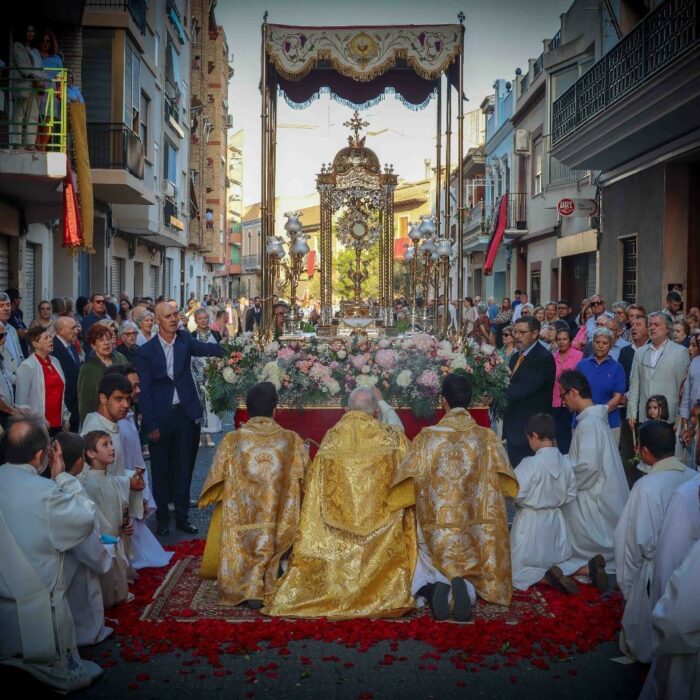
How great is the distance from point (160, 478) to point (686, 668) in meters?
4.98

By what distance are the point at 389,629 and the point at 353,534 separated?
0.70m

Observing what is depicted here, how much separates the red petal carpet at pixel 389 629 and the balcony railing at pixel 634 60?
6871 millimetres

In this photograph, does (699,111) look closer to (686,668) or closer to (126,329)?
(126,329)

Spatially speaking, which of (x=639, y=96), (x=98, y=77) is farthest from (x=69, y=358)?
(x=98, y=77)

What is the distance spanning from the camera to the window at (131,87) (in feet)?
60.3

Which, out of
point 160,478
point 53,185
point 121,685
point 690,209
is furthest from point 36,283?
point 121,685

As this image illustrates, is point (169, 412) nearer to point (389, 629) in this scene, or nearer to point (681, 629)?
point (389, 629)

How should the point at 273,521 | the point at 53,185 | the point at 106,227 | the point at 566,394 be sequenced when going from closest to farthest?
1. the point at 273,521
2. the point at 566,394
3. the point at 53,185
4. the point at 106,227

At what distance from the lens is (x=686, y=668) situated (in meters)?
4.08

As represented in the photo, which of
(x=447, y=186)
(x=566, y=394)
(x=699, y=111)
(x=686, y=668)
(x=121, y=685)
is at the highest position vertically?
(x=699, y=111)

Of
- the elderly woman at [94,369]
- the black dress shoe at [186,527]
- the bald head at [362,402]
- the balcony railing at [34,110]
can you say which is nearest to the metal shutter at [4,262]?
the balcony railing at [34,110]

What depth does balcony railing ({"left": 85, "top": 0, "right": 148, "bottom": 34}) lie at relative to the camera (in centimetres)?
1767

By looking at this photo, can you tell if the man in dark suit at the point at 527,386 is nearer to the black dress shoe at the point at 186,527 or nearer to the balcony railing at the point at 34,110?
the black dress shoe at the point at 186,527

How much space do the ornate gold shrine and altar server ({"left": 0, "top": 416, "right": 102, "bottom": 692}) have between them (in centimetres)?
798
